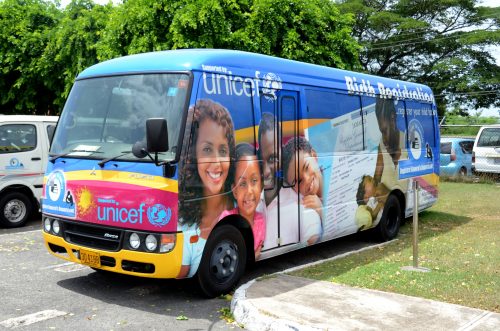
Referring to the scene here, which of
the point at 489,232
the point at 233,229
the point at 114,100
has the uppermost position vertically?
the point at 114,100

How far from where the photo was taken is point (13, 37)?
57.3ft

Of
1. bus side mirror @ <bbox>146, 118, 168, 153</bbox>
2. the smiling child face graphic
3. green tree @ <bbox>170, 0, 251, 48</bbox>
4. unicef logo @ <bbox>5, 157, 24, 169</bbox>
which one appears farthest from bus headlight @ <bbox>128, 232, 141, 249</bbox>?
green tree @ <bbox>170, 0, 251, 48</bbox>

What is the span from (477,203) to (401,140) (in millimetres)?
5164

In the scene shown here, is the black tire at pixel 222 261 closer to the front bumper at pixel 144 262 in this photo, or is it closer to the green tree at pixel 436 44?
the front bumper at pixel 144 262

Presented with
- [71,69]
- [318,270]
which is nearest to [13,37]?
[71,69]

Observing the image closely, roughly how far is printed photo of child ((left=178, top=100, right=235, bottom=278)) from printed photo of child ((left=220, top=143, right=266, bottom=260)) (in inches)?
4.5

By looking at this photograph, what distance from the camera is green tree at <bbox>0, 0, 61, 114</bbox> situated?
17.4 meters

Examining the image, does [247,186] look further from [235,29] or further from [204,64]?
[235,29]

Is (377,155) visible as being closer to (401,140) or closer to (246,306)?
(401,140)

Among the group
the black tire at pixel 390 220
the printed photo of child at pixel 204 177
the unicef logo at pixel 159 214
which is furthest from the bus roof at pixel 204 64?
the black tire at pixel 390 220

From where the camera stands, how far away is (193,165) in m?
5.62

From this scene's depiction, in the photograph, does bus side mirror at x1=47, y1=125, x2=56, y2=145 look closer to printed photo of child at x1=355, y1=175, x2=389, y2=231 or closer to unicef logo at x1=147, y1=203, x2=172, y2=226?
unicef logo at x1=147, y1=203, x2=172, y2=226

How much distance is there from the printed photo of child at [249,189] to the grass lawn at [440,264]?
0.80 m

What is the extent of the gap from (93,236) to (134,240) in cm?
57
